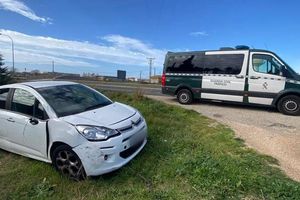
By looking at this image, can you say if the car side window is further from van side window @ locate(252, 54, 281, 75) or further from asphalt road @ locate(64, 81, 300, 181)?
van side window @ locate(252, 54, 281, 75)

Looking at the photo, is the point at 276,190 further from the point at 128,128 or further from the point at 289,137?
the point at 289,137

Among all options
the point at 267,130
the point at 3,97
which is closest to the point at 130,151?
the point at 3,97

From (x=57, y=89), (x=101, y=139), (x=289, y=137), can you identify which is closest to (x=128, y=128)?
(x=101, y=139)

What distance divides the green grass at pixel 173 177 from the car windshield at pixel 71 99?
43.8 inches

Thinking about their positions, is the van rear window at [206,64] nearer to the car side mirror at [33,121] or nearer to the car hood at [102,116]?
the car hood at [102,116]

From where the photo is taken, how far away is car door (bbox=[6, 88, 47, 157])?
15.3 feet

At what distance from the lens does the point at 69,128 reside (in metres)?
4.27

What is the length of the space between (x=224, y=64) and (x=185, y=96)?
2.21 metres

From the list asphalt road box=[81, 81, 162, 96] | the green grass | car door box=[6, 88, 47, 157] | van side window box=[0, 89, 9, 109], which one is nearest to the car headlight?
the green grass

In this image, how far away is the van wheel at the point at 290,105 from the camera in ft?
30.7

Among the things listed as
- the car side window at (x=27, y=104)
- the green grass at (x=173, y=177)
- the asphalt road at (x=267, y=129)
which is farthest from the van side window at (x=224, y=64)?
the car side window at (x=27, y=104)

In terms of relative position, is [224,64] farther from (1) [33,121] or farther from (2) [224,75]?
(1) [33,121]

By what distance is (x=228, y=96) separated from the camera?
10625 mm

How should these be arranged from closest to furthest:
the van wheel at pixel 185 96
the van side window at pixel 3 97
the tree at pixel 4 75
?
the van side window at pixel 3 97, the van wheel at pixel 185 96, the tree at pixel 4 75
